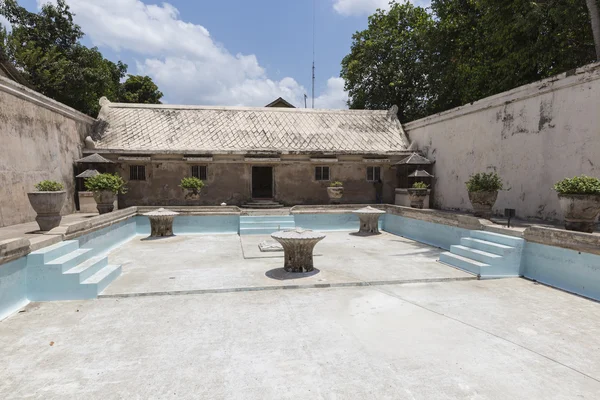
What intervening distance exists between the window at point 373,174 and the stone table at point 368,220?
161 inches

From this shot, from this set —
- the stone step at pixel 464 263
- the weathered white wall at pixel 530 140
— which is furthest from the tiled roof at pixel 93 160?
the weathered white wall at pixel 530 140

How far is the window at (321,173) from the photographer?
49.7 ft

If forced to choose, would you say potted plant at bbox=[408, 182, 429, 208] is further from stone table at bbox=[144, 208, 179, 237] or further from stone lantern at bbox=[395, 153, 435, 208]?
stone table at bbox=[144, 208, 179, 237]

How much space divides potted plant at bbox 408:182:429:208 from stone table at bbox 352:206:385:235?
68.9 inches

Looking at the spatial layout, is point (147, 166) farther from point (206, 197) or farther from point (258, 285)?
point (258, 285)

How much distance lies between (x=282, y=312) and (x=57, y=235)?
4678mm

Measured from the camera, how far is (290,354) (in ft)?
11.6

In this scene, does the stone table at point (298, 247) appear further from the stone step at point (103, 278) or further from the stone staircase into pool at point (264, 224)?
the stone staircase into pool at point (264, 224)

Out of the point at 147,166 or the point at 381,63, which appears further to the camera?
the point at 381,63

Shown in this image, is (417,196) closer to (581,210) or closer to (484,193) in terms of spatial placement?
(484,193)

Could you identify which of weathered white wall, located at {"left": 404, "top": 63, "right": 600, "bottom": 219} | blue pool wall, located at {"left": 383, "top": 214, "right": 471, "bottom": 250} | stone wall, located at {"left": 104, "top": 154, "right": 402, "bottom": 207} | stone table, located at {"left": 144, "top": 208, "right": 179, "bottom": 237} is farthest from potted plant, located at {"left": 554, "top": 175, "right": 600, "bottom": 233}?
stone table, located at {"left": 144, "top": 208, "right": 179, "bottom": 237}

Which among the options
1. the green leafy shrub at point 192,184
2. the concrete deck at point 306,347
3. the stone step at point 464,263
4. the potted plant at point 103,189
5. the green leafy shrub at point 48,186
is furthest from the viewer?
the green leafy shrub at point 192,184

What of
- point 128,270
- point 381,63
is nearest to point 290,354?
point 128,270

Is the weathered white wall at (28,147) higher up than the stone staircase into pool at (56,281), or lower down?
higher up
